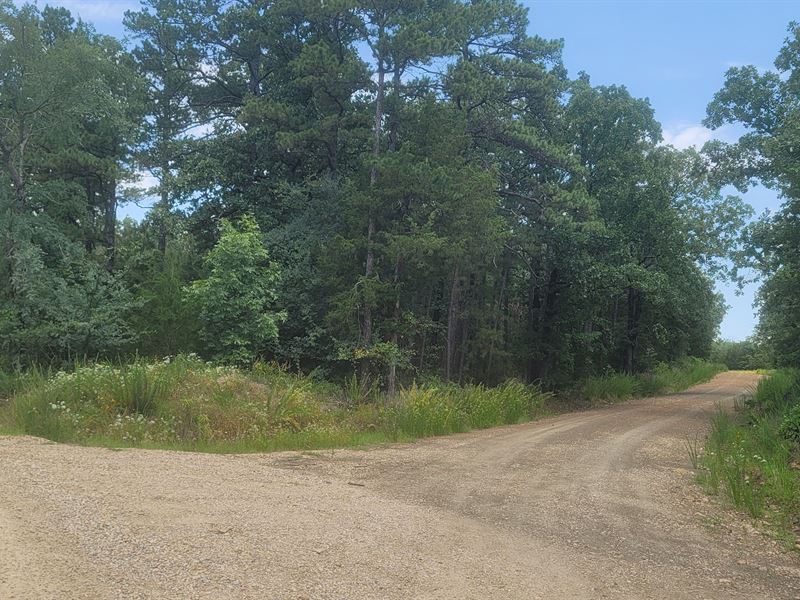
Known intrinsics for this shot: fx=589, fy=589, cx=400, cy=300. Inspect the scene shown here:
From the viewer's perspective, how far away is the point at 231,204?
73.8 feet

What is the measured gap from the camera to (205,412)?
984 cm

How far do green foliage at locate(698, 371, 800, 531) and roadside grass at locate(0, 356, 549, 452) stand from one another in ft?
16.4

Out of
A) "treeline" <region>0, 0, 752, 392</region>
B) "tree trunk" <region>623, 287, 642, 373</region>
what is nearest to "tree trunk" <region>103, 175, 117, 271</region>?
"treeline" <region>0, 0, 752, 392</region>

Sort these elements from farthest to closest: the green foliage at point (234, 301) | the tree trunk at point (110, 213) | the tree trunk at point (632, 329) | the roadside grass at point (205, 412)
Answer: the tree trunk at point (632, 329) → the tree trunk at point (110, 213) → the green foliage at point (234, 301) → the roadside grass at point (205, 412)

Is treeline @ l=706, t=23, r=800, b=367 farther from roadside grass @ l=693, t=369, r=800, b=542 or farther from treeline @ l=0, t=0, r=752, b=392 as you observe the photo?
roadside grass @ l=693, t=369, r=800, b=542

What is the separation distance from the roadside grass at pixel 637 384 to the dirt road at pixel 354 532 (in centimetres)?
1697

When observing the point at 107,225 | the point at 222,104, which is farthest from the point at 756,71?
the point at 107,225

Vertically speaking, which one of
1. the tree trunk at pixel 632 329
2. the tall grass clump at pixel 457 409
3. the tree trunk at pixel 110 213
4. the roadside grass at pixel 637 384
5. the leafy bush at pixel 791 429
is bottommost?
the roadside grass at pixel 637 384

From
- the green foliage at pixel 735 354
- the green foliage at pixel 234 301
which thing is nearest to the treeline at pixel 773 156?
the green foliage at pixel 234 301

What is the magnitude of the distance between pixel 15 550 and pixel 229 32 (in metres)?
23.4

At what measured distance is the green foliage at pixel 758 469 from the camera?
627 centimetres

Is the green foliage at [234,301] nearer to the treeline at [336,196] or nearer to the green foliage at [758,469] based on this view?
the treeline at [336,196]

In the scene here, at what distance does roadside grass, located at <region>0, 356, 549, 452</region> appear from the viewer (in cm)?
885

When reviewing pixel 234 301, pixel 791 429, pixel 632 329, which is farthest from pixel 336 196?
pixel 632 329
